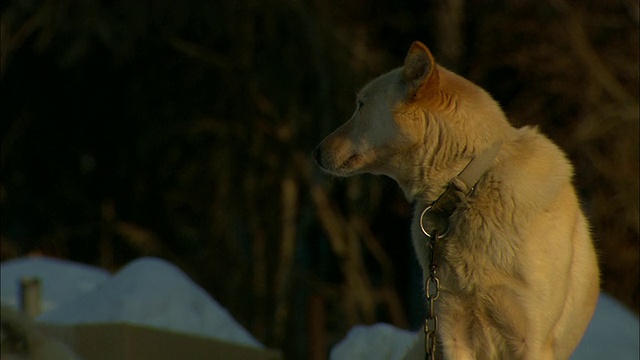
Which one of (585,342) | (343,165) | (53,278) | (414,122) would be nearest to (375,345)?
(585,342)

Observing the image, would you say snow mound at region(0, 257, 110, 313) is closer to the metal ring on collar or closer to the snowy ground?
the snowy ground

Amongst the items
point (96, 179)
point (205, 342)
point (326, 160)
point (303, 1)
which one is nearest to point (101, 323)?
point (205, 342)

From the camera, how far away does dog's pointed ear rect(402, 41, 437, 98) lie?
488 cm

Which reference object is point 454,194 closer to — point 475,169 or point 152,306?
point 475,169

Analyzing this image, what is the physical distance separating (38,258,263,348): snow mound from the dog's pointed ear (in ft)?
10.0

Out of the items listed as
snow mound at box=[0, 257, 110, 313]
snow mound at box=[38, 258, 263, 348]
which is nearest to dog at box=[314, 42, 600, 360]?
snow mound at box=[38, 258, 263, 348]

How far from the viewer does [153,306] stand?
7.73m

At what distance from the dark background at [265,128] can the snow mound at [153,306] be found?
6154 millimetres

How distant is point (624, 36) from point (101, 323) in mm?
8751

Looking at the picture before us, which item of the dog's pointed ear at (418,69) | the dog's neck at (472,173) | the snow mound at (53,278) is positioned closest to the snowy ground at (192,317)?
the snow mound at (53,278)

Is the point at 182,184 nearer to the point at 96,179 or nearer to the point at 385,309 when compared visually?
the point at 96,179

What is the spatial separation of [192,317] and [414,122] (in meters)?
3.21

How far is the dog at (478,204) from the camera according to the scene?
4.94 m

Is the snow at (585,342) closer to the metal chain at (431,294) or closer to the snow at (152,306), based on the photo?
the snow at (152,306)
